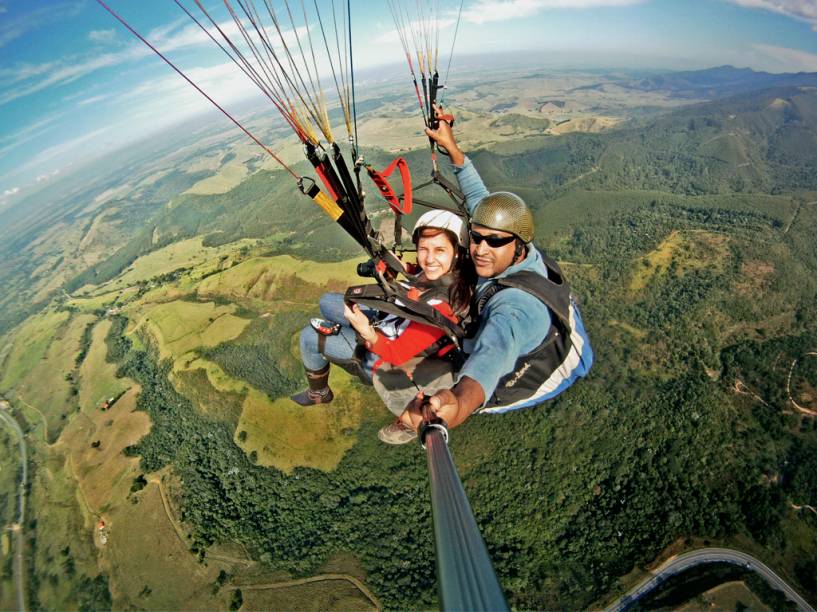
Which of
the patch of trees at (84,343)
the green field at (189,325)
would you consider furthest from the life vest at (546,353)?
the patch of trees at (84,343)

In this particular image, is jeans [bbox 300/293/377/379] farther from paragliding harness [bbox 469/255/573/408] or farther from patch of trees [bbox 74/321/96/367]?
patch of trees [bbox 74/321/96/367]

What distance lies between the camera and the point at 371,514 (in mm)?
32688

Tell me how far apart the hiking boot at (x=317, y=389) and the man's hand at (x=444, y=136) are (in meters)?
3.73

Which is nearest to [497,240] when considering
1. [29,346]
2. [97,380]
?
[97,380]

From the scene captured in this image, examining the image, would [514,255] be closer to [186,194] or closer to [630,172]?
[630,172]

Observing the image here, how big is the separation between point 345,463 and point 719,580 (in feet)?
111

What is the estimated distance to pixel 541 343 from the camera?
3178 mm

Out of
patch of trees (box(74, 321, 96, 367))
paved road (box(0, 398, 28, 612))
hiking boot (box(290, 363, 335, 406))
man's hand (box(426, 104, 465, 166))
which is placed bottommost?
paved road (box(0, 398, 28, 612))

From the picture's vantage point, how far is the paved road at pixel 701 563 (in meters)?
29.2

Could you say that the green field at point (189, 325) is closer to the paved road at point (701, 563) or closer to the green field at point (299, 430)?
the green field at point (299, 430)

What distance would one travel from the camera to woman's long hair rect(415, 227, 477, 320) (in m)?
3.88

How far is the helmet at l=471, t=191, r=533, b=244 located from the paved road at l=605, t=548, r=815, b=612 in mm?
38852

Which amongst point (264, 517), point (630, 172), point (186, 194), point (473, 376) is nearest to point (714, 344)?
point (264, 517)

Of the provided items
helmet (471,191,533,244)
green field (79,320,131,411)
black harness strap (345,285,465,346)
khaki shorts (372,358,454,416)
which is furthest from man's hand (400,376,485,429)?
green field (79,320,131,411)
